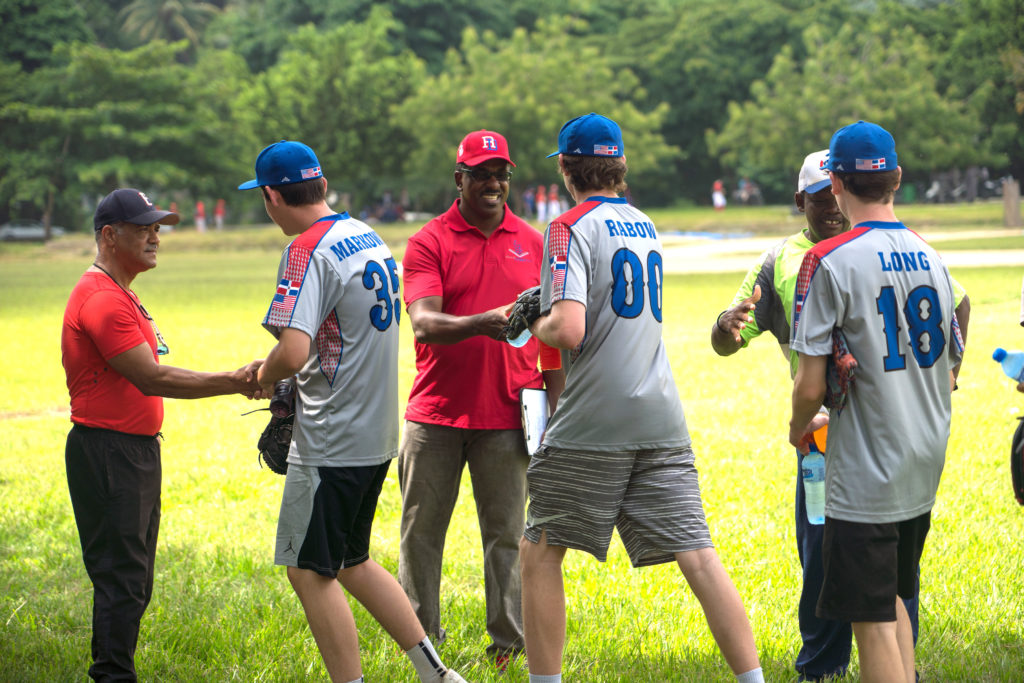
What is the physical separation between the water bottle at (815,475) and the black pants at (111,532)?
256 centimetres

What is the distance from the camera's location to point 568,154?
12.7 feet

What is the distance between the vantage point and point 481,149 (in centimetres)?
471

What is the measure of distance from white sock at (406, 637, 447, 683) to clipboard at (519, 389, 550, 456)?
2.81ft

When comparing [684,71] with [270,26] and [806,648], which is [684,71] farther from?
[806,648]

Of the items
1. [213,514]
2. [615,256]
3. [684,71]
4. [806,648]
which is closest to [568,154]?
[615,256]

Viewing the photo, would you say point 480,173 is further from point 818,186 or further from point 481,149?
point 818,186

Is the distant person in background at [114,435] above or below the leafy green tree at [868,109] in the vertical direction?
below

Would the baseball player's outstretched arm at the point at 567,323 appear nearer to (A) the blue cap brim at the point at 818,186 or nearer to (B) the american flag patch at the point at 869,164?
(B) the american flag patch at the point at 869,164

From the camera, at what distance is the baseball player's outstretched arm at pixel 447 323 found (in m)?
4.25

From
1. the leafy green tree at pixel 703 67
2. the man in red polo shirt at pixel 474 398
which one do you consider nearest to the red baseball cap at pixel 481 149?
the man in red polo shirt at pixel 474 398

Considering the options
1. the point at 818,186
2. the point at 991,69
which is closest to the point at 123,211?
the point at 818,186

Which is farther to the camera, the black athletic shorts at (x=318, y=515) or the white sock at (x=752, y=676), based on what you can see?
the black athletic shorts at (x=318, y=515)

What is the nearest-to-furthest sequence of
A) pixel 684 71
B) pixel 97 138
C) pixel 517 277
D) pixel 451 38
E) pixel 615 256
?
1. pixel 615 256
2. pixel 517 277
3. pixel 97 138
4. pixel 684 71
5. pixel 451 38

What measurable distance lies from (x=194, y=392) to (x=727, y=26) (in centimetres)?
7568
